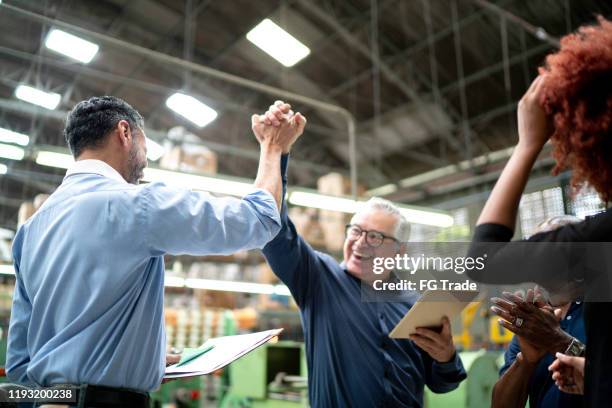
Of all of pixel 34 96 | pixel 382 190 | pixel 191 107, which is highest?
pixel 382 190

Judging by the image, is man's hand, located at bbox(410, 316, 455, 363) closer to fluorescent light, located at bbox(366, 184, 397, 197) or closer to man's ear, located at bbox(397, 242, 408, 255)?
man's ear, located at bbox(397, 242, 408, 255)

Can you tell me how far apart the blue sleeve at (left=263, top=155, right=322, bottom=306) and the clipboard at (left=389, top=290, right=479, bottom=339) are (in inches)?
22.8

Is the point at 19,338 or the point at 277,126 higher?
the point at 277,126

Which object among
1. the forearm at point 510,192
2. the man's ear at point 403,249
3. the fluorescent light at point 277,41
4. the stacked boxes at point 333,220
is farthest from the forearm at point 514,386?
the fluorescent light at point 277,41

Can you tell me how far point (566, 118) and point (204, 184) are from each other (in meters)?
4.13

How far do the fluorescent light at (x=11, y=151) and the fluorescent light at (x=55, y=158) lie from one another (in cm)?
71

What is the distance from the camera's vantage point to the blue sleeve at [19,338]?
1.38 m

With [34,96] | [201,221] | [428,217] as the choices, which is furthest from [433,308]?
[34,96]

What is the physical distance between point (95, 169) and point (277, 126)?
0.52m

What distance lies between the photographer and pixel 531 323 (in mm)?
1355

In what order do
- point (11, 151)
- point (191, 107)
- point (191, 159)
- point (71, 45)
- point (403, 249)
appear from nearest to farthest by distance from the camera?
1. point (403, 249)
2. point (11, 151)
3. point (71, 45)
4. point (191, 159)
5. point (191, 107)

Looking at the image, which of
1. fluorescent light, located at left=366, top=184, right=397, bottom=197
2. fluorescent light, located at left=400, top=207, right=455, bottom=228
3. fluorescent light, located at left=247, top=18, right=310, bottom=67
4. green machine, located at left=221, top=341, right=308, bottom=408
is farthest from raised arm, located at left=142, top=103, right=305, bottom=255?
fluorescent light, located at left=366, top=184, right=397, bottom=197

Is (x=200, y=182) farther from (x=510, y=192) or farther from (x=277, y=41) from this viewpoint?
(x=277, y=41)

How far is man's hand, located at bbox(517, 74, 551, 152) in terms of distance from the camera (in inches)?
39.8
